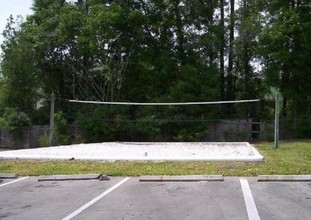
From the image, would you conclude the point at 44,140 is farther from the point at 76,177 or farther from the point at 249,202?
the point at 249,202

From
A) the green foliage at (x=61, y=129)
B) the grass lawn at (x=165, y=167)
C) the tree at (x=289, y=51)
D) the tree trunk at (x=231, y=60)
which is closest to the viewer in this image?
the grass lawn at (x=165, y=167)

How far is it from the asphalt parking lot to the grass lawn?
0.85 m

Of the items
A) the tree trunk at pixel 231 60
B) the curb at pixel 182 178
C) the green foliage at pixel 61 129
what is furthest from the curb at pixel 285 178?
the tree trunk at pixel 231 60

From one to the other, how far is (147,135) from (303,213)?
70.8 ft

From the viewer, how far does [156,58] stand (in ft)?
94.9

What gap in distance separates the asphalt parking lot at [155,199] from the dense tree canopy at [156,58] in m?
17.4

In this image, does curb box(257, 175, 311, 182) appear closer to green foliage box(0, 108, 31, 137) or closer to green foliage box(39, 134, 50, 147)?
green foliage box(39, 134, 50, 147)

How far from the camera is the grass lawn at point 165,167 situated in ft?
35.2

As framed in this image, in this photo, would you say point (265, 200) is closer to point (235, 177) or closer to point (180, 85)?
point (235, 177)

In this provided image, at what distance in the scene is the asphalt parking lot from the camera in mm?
6910

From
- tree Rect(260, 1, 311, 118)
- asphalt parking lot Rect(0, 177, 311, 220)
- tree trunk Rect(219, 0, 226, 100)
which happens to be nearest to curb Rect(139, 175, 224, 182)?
asphalt parking lot Rect(0, 177, 311, 220)

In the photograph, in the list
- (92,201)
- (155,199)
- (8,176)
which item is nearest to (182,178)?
(155,199)

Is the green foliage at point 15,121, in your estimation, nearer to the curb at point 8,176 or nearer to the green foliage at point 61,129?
the green foliage at point 61,129

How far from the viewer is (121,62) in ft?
96.2
